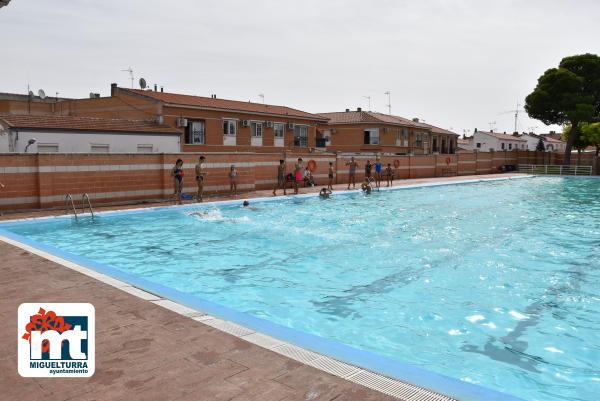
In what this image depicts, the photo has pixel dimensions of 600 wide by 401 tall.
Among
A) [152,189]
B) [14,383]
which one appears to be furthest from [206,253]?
[152,189]

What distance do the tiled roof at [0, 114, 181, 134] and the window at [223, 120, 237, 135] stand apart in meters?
5.47

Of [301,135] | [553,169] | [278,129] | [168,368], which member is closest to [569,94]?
[553,169]

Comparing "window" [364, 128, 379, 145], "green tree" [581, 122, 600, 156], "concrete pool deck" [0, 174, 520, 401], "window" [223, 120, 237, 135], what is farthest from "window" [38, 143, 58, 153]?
"green tree" [581, 122, 600, 156]

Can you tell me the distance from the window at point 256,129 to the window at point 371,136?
16.1 meters

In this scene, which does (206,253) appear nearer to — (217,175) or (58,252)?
(58,252)

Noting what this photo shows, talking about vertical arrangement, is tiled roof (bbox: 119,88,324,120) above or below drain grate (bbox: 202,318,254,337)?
above

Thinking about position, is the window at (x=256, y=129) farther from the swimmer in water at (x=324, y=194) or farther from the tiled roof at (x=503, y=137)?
the tiled roof at (x=503, y=137)

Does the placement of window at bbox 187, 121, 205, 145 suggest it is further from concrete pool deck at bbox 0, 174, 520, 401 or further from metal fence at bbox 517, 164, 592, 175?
metal fence at bbox 517, 164, 592, 175

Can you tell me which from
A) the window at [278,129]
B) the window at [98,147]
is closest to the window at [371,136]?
the window at [278,129]

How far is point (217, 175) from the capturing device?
861 inches

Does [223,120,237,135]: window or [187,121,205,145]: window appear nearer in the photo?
[187,121,205,145]: window

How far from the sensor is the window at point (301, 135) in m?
38.8
